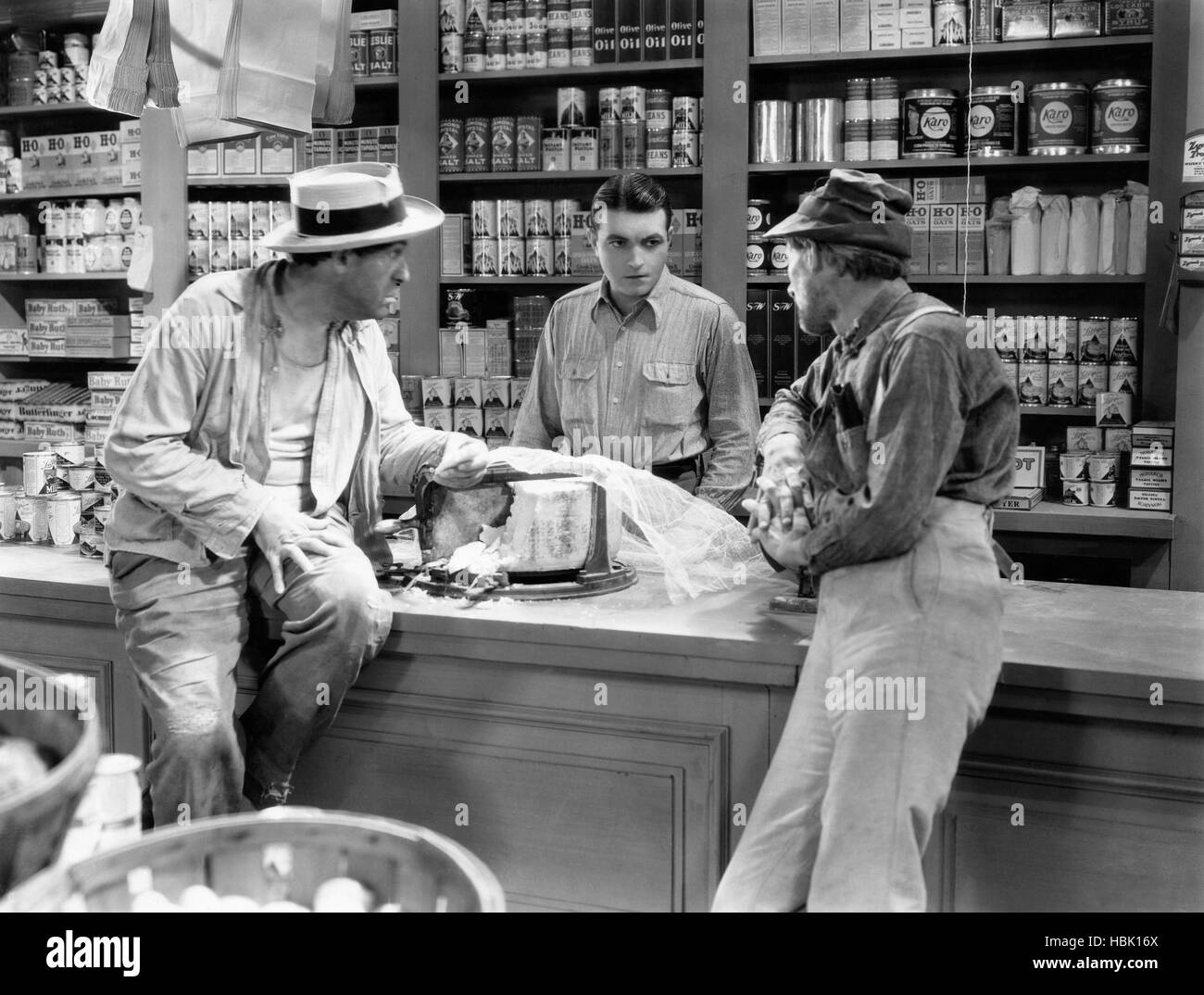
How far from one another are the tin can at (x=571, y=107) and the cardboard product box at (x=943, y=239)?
1252mm

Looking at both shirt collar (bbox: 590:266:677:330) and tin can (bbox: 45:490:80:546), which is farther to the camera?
shirt collar (bbox: 590:266:677:330)

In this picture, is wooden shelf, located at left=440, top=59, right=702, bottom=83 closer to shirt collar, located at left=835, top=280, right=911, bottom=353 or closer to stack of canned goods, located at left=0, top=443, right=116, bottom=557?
stack of canned goods, located at left=0, top=443, right=116, bottom=557

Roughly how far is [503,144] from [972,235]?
5.40 ft

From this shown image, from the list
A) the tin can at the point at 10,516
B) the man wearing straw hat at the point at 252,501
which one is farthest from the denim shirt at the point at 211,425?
the tin can at the point at 10,516

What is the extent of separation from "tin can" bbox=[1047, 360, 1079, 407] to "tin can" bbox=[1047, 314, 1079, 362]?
0.02 meters

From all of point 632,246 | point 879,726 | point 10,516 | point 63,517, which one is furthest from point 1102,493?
point 10,516

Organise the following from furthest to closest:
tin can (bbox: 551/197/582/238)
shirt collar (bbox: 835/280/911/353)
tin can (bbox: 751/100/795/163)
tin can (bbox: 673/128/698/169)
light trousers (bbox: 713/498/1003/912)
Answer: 1. tin can (bbox: 551/197/582/238)
2. tin can (bbox: 673/128/698/169)
3. tin can (bbox: 751/100/795/163)
4. shirt collar (bbox: 835/280/911/353)
5. light trousers (bbox: 713/498/1003/912)

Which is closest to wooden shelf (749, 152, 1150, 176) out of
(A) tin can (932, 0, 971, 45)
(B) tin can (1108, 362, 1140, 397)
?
(A) tin can (932, 0, 971, 45)

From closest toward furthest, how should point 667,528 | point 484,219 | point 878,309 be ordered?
point 878,309 < point 667,528 < point 484,219

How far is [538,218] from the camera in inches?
179

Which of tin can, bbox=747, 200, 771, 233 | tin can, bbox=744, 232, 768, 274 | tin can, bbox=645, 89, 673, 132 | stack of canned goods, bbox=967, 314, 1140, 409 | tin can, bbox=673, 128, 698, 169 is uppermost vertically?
tin can, bbox=645, 89, 673, 132

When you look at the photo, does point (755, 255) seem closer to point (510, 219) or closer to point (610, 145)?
point (610, 145)

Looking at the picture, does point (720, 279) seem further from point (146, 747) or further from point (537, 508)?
point (146, 747)

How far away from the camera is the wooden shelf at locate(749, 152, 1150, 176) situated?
4.01 meters
